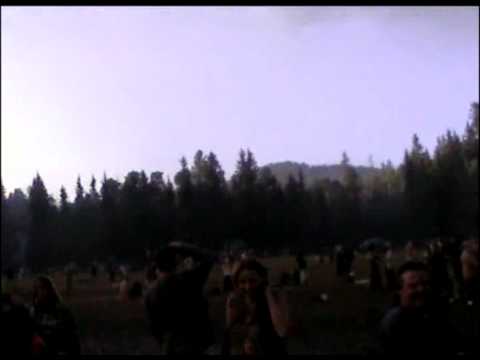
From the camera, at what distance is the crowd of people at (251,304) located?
3.28 meters

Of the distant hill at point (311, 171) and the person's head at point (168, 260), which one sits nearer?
the person's head at point (168, 260)

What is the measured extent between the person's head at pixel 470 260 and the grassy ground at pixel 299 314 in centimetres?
57

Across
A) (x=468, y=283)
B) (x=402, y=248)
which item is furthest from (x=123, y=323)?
(x=468, y=283)

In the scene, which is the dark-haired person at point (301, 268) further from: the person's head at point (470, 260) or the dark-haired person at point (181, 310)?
the person's head at point (470, 260)

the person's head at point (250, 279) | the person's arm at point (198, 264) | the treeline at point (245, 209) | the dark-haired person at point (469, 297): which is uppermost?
the treeline at point (245, 209)

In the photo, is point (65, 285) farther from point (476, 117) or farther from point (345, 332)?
point (476, 117)

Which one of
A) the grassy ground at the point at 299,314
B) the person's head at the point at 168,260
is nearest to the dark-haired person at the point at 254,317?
the person's head at the point at 168,260

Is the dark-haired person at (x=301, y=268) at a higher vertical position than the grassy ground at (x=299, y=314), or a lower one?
higher

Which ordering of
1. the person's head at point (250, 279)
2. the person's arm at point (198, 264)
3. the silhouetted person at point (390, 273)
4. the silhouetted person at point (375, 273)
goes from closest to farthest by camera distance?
the person's head at point (250, 279)
the person's arm at point (198, 264)
the silhouetted person at point (390, 273)
the silhouetted person at point (375, 273)

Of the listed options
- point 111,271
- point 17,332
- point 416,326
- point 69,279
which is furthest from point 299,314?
point 17,332

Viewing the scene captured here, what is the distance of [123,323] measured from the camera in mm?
5098

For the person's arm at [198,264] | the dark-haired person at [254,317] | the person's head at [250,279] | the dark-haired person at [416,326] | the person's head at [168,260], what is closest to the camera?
the dark-haired person at [416,326]

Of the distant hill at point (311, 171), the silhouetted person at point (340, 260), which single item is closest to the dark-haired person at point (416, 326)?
the silhouetted person at point (340, 260)

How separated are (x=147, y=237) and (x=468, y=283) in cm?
226
